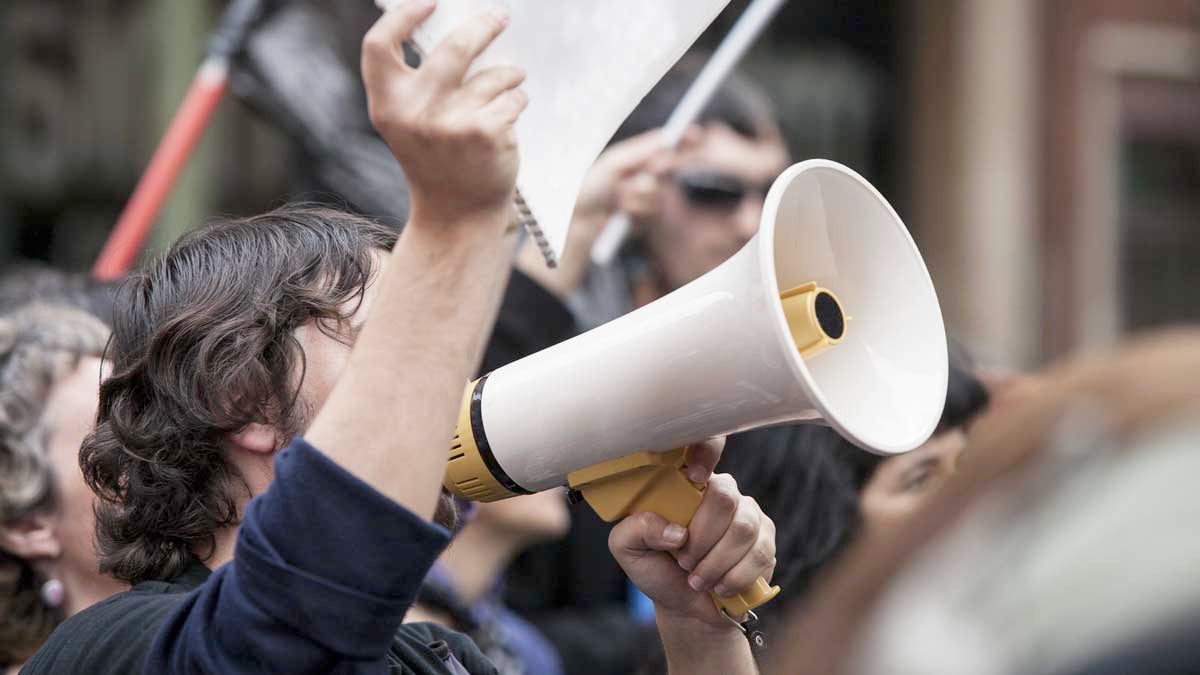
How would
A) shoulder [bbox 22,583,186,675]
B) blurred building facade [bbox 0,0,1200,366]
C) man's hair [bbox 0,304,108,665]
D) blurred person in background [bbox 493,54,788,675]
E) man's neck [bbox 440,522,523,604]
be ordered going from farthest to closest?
blurred building facade [bbox 0,0,1200,366] → blurred person in background [bbox 493,54,788,675] → man's neck [bbox 440,522,523,604] → man's hair [bbox 0,304,108,665] → shoulder [bbox 22,583,186,675]

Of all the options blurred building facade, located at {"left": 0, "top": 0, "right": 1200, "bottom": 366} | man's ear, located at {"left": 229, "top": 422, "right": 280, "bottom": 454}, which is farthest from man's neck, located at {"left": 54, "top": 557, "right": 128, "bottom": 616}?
blurred building facade, located at {"left": 0, "top": 0, "right": 1200, "bottom": 366}

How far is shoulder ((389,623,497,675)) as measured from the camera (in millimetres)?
1577

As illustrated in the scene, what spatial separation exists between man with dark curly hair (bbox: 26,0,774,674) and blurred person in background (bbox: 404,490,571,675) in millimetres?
919

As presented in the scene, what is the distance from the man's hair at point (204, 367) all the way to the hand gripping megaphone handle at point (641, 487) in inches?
11.9

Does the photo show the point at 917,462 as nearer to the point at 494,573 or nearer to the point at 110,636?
the point at 494,573

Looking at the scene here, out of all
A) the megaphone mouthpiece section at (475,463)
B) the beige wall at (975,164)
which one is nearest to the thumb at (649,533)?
the megaphone mouthpiece section at (475,463)

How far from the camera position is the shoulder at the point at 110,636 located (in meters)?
1.35

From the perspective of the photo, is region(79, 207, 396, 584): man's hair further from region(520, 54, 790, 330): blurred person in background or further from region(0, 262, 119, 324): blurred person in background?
region(520, 54, 790, 330): blurred person in background

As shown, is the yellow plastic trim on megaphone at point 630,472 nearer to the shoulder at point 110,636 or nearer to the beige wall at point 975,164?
the shoulder at point 110,636

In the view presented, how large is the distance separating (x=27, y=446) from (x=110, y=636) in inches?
40.6

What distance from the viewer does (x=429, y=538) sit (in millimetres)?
1195

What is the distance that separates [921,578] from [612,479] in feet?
2.71

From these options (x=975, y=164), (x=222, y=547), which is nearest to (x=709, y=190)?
(x=222, y=547)

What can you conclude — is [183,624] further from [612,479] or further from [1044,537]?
[1044,537]
